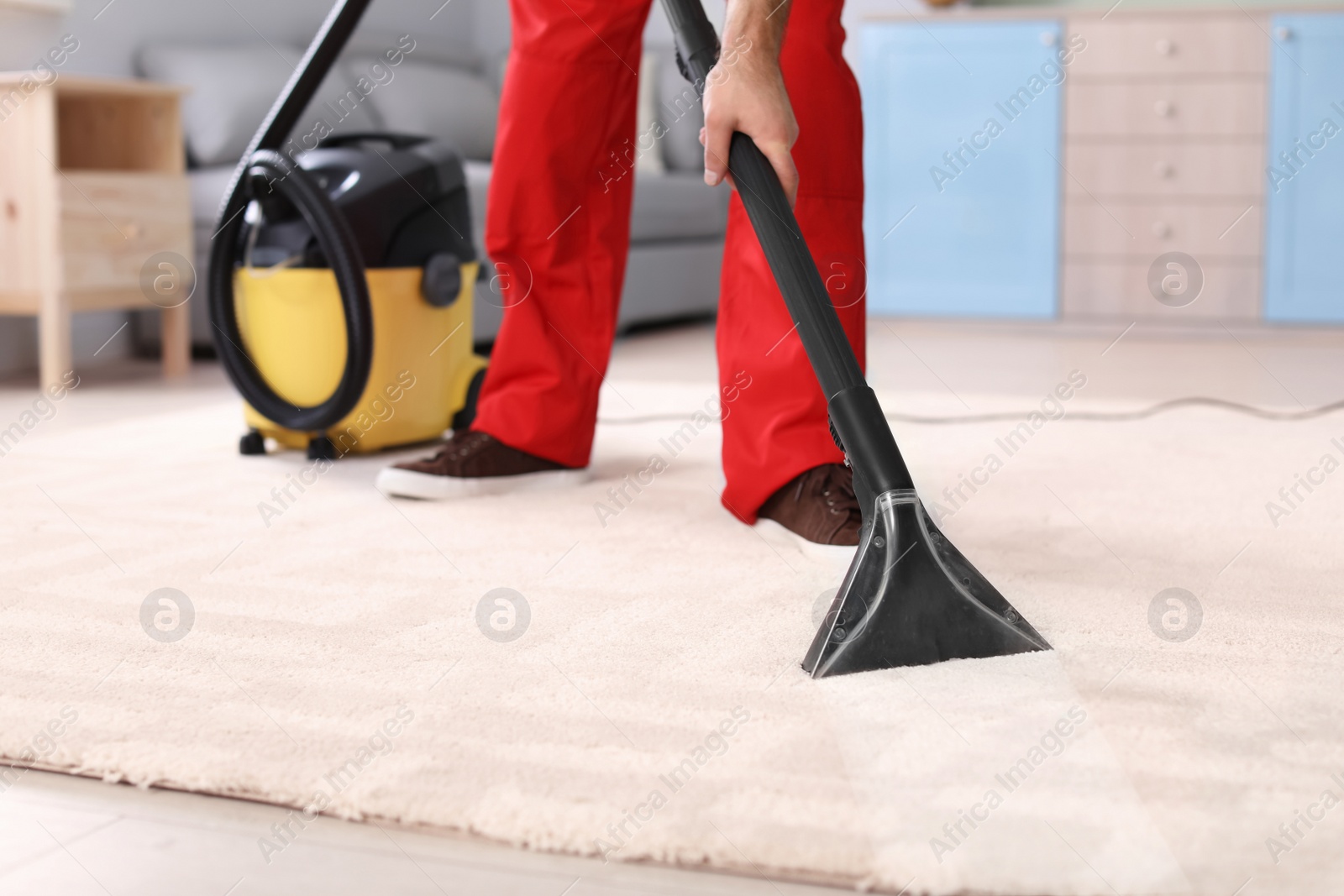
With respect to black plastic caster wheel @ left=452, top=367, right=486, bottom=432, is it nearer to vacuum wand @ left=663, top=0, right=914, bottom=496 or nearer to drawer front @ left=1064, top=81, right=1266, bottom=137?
vacuum wand @ left=663, top=0, right=914, bottom=496

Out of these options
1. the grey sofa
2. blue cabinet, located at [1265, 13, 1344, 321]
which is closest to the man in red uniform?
the grey sofa

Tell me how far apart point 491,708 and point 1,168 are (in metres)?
2.02

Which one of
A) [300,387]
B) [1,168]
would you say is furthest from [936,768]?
[1,168]

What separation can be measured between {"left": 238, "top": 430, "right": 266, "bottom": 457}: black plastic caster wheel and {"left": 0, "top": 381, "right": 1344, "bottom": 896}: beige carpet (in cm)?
31

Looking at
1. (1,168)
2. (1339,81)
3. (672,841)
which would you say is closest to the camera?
(672,841)

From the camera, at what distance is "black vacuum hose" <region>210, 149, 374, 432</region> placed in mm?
1547

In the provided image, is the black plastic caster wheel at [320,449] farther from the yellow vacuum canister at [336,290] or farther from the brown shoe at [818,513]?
the brown shoe at [818,513]

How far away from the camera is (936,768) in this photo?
72 cm

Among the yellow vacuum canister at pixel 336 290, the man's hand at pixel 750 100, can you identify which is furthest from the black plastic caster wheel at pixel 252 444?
the man's hand at pixel 750 100

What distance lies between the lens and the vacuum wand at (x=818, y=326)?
3.03 feet

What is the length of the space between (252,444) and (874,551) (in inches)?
44.1

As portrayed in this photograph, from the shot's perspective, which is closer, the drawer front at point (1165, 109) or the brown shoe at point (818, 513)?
the brown shoe at point (818, 513)

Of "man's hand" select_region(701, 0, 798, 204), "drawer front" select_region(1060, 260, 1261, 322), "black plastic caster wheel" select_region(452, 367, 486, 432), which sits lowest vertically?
"drawer front" select_region(1060, 260, 1261, 322)

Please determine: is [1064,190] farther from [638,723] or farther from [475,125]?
[638,723]
